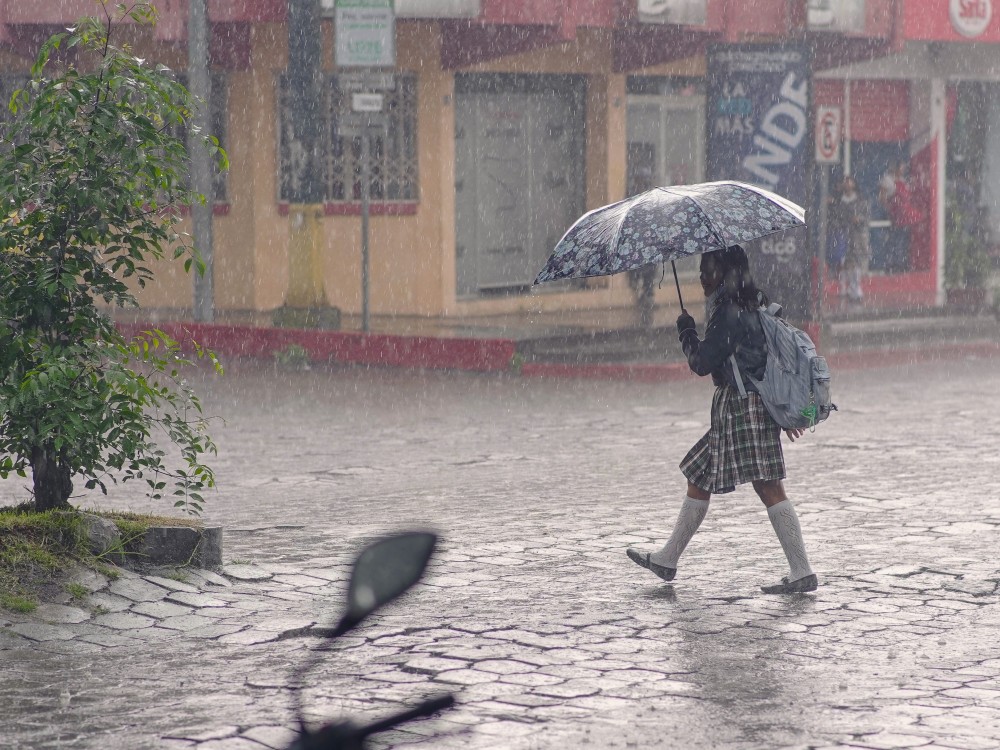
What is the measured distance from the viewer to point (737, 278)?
22.0ft

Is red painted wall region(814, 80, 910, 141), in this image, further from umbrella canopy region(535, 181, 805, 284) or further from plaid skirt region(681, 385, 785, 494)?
plaid skirt region(681, 385, 785, 494)

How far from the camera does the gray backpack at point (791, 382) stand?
21.6 ft

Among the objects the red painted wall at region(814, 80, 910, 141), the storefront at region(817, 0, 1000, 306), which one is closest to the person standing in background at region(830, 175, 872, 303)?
the storefront at region(817, 0, 1000, 306)

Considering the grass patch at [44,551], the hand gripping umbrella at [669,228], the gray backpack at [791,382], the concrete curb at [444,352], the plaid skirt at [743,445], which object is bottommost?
the concrete curb at [444,352]

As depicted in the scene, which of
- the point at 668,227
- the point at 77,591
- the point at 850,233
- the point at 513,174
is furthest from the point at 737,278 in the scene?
the point at 850,233

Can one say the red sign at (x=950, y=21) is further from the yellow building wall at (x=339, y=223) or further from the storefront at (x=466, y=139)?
the yellow building wall at (x=339, y=223)

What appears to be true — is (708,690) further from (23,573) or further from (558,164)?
(558,164)

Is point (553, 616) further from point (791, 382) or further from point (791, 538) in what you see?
point (791, 382)

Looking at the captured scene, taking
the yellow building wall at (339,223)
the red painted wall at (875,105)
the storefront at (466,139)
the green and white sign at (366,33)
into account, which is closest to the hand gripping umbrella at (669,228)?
the green and white sign at (366,33)

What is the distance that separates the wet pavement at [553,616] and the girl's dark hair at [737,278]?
1.17 metres

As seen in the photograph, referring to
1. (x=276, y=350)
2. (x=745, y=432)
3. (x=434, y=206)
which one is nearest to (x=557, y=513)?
(x=745, y=432)

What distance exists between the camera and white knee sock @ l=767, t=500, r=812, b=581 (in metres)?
6.61

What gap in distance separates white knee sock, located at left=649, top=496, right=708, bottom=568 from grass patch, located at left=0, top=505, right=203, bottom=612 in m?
1.95

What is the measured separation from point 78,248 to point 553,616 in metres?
2.43
